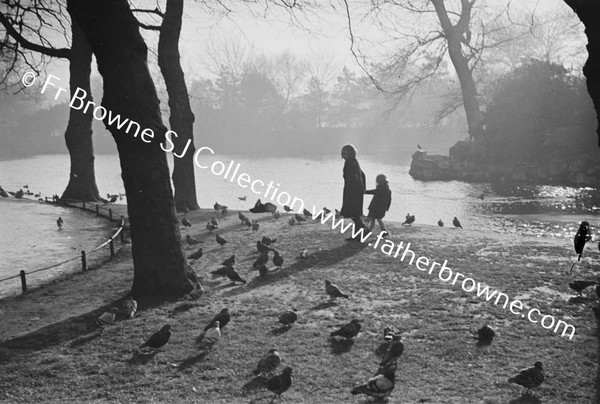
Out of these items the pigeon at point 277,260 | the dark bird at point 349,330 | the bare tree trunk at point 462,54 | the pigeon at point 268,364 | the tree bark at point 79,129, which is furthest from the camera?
the bare tree trunk at point 462,54

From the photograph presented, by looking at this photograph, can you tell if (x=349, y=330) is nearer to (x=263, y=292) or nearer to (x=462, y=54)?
(x=263, y=292)

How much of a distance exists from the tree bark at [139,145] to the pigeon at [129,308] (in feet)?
2.22

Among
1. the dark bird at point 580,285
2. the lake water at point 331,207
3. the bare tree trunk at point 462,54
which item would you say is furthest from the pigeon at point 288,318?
the bare tree trunk at point 462,54

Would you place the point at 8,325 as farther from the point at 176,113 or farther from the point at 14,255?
the point at 176,113

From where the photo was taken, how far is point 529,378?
5.26 m

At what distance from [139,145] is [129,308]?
259 centimetres

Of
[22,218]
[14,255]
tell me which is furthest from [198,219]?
[22,218]

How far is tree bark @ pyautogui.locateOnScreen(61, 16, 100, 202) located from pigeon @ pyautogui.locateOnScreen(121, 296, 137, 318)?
52.6ft

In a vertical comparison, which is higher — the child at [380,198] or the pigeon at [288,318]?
the child at [380,198]

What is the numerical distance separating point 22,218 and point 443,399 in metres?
18.2

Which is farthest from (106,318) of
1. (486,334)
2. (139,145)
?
(486,334)

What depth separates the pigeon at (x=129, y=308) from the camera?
25.2 feet

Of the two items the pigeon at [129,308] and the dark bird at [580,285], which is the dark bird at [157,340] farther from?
the dark bird at [580,285]

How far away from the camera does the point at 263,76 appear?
3521 inches
